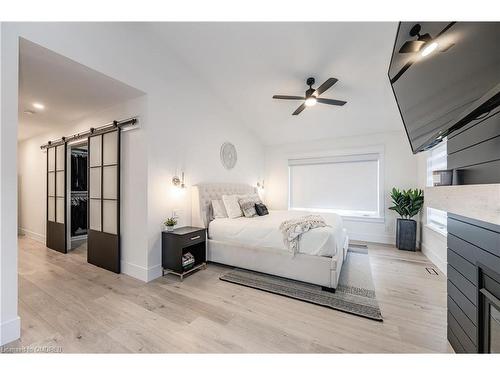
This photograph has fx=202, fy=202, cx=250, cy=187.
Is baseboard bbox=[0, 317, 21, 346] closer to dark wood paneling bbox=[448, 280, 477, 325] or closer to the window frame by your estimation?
dark wood paneling bbox=[448, 280, 477, 325]

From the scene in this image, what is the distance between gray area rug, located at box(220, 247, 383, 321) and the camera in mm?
2025

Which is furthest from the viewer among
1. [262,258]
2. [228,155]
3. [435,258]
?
[228,155]

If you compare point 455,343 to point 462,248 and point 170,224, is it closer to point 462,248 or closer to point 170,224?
point 462,248

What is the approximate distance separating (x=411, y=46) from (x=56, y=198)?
5433mm

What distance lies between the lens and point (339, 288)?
241 centimetres

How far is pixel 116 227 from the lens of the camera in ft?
9.39

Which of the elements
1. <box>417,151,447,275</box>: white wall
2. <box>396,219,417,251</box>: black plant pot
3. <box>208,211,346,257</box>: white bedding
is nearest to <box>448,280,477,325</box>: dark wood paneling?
<box>208,211,346,257</box>: white bedding

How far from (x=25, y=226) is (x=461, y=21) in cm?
749

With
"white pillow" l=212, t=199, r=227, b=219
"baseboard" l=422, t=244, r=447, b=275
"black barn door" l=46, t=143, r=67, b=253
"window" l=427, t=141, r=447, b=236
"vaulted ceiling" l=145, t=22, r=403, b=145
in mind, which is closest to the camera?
"vaulted ceiling" l=145, t=22, r=403, b=145

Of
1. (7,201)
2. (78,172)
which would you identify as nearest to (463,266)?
(7,201)

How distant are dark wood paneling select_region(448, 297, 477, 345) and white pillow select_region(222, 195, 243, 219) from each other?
2.67 meters

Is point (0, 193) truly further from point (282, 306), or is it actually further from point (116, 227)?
point (282, 306)

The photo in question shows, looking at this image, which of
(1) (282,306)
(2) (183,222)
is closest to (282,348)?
(1) (282,306)
